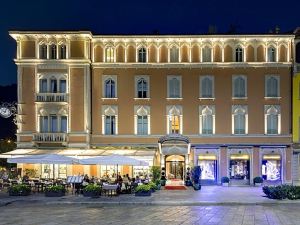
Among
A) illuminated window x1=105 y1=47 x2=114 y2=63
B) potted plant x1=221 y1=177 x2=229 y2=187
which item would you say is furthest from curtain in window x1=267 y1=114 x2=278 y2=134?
illuminated window x1=105 y1=47 x2=114 y2=63

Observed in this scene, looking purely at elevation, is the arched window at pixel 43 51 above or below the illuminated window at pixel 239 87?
above

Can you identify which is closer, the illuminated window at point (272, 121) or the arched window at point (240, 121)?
the illuminated window at point (272, 121)

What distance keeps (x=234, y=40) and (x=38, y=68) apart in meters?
17.8

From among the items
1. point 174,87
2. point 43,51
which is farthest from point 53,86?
point 174,87

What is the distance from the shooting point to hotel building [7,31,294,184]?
5866cm

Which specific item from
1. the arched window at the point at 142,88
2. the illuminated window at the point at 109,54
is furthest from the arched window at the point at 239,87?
the illuminated window at the point at 109,54

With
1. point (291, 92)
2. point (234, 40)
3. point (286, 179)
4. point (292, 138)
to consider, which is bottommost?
point (286, 179)

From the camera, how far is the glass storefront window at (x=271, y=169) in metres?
59.3

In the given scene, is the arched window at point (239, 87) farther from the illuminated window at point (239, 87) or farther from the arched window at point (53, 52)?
the arched window at point (53, 52)

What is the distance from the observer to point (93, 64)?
195 ft

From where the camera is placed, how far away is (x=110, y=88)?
60.0m

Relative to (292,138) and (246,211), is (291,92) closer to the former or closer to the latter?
(292,138)

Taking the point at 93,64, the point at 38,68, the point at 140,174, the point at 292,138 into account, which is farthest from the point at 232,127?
the point at 38,68

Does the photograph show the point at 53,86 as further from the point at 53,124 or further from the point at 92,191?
the point at 92,191
